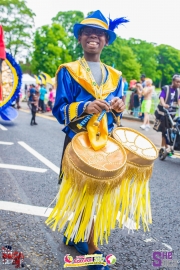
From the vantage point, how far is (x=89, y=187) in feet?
6.63

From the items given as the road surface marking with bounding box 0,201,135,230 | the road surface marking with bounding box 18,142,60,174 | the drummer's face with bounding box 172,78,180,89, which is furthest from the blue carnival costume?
the drummer's face with bounding box 172,78,180,89

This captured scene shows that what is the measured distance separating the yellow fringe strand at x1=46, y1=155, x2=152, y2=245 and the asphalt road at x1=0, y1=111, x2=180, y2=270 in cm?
47

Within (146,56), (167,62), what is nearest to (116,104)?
(146,56)

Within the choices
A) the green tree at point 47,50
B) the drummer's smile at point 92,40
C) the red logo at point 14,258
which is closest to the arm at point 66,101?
the drummer's smile at point 92,40

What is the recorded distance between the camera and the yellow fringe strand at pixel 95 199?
205cm

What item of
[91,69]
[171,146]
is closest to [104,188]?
[91,69]

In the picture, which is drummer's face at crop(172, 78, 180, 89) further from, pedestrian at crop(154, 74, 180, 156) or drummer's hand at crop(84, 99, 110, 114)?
drummer's hand at crop(84, 99, 110, 114)

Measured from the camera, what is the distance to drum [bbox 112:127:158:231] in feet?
7.39

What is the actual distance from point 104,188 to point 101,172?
123 millimetres

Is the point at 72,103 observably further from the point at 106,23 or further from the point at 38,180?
the point at 38,180

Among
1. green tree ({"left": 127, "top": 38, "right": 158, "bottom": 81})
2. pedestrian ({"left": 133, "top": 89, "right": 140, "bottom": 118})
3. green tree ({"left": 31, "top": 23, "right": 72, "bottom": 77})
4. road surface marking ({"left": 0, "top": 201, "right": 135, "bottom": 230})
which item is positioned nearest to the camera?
road surface marking ({"left": 0, "top": 201, "right": 135, "bottom": 230})

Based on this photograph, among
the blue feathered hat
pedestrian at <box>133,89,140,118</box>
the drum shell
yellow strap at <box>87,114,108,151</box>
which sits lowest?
pedestrian at <box>133,89,140,118</box>

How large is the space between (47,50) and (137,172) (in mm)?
38088

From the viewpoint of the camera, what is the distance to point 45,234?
2.91 metres
